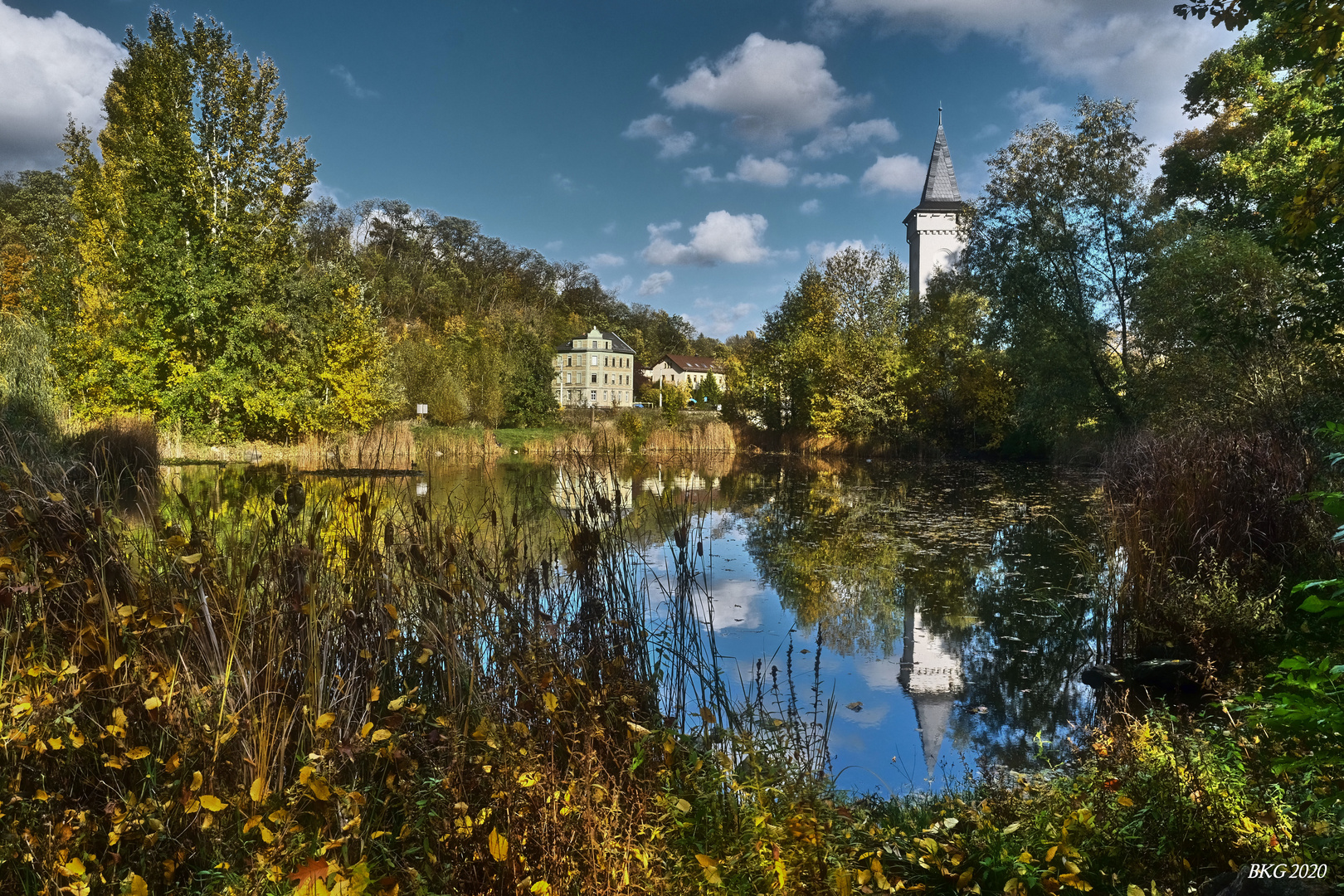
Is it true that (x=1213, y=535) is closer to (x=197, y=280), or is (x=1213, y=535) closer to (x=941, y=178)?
(x=197, y=280)

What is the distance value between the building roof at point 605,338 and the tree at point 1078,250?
4574cm

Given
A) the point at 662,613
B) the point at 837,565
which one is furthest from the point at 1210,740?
the point at 837,565

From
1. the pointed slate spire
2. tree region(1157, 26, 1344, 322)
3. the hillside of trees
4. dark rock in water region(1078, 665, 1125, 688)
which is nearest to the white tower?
the pointed slate spire

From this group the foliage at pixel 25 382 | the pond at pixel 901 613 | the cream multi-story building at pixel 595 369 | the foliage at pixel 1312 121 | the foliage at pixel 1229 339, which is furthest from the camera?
the cream multi-story building at pixel 595 369

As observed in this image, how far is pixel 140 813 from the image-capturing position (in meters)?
2.00

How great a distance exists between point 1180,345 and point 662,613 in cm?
1440

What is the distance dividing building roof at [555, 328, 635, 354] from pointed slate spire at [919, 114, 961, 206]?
29.8 m

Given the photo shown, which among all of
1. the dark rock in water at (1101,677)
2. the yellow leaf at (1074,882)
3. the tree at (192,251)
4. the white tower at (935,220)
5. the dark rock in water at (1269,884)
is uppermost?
the white tower at (935,220)

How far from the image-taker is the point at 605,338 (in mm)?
67000

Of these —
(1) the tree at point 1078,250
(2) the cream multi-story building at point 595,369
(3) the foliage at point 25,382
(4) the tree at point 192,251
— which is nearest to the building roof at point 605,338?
(2) the cream multi-story building at point 595,369

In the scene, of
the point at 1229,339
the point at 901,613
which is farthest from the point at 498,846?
the point at 1229,339

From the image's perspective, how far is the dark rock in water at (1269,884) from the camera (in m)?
1.72

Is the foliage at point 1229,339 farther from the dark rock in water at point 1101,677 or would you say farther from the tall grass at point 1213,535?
the dark rock in water at point 1101,677

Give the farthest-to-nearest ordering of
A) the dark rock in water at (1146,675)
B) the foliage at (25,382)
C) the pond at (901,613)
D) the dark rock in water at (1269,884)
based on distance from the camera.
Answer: the foliage at (25,382)
the dark rock in water at (1146,675)
the pond at (901,613)
the dark rock in water at (1269,884)
